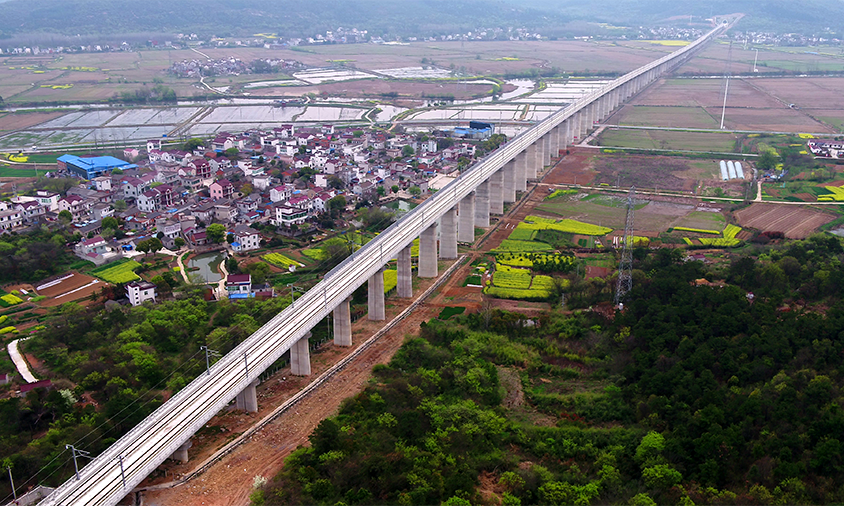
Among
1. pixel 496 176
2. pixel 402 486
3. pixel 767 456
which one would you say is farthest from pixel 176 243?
pixel 767 456

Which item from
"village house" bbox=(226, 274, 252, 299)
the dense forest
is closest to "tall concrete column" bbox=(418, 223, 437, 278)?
the dense forest

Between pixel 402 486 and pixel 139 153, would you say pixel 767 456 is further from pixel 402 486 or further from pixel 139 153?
pixel 139 153

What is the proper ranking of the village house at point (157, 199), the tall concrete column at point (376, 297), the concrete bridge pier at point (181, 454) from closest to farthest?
1. the concrete bridge pier at point (181, 454)
2. the tall concrete column at point (376, 297)
3. the village house at point (157, 199)

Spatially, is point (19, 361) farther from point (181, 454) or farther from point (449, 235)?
A: point (449, 235)

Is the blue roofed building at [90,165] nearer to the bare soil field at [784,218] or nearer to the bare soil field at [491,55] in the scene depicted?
the bare soil field at [784,218]

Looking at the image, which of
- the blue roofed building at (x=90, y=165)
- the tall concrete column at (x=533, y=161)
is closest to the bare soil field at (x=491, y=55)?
the tall concrete column at (x=533, y=161)

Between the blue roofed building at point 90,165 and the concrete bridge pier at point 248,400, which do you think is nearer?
the concrete bridge pier at point 248,400

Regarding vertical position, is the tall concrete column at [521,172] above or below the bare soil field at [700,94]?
below

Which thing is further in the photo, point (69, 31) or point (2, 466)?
point (69, 31)
